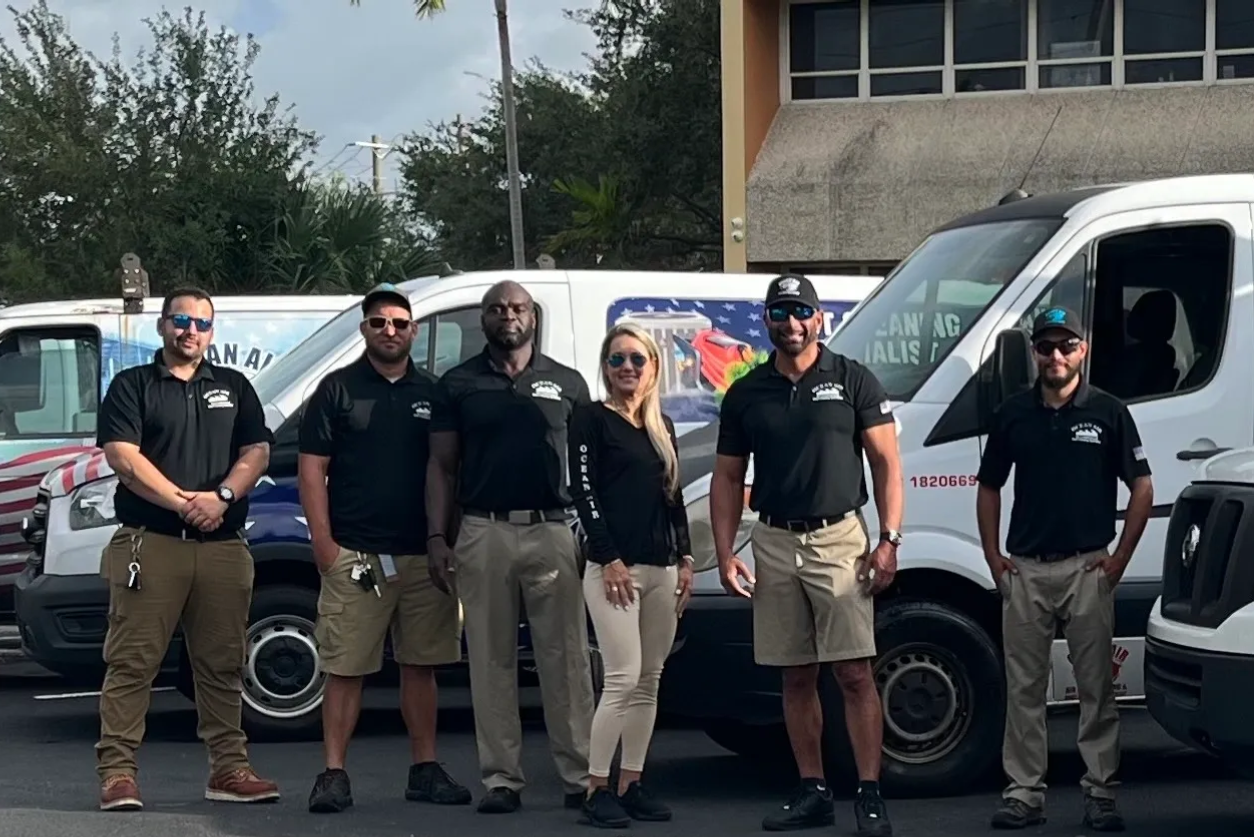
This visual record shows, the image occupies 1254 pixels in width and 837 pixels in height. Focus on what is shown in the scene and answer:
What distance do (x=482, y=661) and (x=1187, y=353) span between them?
9.58 feet

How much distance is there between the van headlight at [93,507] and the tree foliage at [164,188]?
521 inches

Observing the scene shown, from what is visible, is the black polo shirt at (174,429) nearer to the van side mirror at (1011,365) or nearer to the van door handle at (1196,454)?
the van side mirror at (1011,365)

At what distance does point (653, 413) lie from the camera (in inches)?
291

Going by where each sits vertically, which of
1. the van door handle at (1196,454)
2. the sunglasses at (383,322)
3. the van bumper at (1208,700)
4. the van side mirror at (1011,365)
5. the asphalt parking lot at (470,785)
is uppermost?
the sunglasses at (383,322)

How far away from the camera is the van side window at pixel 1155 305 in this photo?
7.75m

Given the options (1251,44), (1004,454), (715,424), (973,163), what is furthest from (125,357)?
(1251,44)

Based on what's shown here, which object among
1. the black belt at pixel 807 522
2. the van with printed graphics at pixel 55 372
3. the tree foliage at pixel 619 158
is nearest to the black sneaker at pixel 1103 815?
the black belt at pixel 807 522

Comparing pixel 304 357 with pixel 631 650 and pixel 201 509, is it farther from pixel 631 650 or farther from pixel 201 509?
pixel 631 650

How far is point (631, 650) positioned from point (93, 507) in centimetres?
339

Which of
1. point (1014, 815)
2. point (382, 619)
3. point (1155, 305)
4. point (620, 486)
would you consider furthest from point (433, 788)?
point (1155, 305)

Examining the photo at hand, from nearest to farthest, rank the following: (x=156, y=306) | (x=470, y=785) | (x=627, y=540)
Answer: (x=627, y=540)
(x=470, y=785)
(x=156, y=306)

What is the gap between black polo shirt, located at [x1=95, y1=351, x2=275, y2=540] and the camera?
25.0 feet

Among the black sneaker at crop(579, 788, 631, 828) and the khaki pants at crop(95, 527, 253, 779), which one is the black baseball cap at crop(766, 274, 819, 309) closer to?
the black sneaker at crop(579, 788, 631, 828)

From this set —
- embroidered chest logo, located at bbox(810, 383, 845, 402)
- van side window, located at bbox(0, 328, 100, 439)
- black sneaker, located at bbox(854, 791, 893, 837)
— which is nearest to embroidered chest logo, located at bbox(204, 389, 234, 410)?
embroidered chest logo, located at bbox(810, 383, 845, 402)
